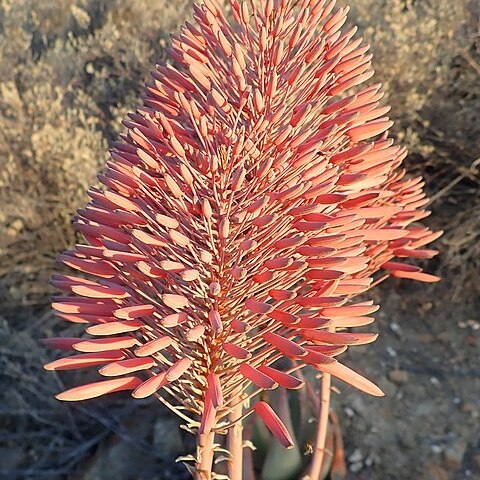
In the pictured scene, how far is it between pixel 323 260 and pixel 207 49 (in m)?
0.38

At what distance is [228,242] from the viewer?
2.50 ft

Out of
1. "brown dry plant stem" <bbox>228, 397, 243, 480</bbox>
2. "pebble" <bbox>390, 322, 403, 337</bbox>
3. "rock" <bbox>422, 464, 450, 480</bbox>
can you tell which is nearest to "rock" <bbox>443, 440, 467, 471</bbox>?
"rock" <bbox>422, 464, 450, 480</bbox>

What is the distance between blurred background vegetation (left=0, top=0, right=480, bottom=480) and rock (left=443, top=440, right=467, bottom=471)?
0.05 m

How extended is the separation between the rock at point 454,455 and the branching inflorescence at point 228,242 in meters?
1.32

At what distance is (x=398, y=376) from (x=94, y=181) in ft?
4.50

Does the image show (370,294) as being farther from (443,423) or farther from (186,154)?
(186,154)

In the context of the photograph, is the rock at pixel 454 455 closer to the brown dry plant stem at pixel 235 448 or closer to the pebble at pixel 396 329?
the pebble at pixel 396 329

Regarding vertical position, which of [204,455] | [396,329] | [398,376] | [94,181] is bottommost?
[204,455]

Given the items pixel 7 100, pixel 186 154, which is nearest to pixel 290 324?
pixel 186 154

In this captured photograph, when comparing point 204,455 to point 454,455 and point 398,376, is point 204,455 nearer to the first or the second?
point 454,455

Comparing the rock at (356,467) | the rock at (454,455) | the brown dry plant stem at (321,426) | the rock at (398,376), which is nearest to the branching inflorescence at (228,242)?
the brown dry plant stem at (321,426)

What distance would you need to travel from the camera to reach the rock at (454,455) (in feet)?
6.40

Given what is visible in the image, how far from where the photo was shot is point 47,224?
2.66m

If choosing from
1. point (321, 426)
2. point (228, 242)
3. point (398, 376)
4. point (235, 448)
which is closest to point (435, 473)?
point (398, 376)
